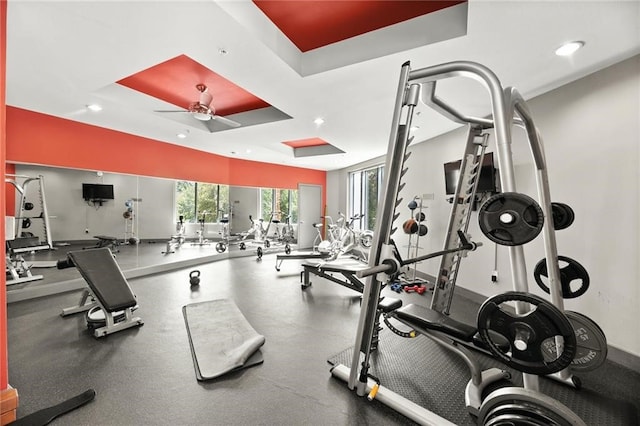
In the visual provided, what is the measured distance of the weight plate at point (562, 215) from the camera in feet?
6.18

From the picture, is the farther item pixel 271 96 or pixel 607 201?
pixel 271 96

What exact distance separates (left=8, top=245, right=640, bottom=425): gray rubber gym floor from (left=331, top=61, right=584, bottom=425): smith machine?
209 millimetres

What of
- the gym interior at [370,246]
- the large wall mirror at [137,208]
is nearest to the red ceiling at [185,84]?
the gym interior at [370,246]

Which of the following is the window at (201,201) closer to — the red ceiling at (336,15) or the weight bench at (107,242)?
the weight bench at (107,242)

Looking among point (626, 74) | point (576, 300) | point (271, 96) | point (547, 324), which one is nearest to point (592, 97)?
point (626, 74)

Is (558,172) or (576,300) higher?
(558,172)

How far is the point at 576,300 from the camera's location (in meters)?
2.42

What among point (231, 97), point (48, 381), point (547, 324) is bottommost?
point (48, 381)

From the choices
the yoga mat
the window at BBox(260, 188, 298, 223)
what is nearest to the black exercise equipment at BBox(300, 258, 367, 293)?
the yoga mat

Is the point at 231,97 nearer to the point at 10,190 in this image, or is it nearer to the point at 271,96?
the point at 271,96

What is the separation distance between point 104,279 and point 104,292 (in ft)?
0.57

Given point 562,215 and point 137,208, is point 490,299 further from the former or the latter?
point 137,208

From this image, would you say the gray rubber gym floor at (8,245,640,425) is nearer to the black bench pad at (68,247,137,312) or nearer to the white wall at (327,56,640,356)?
the black bench pad at (68,247,137,312)

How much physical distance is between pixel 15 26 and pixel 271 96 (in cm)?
206
